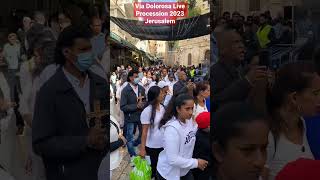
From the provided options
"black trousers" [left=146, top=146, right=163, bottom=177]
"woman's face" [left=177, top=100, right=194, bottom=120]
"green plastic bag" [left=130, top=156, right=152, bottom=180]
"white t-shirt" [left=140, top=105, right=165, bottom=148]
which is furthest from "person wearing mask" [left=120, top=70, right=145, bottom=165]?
"woman's face" [left=177, top=100, right=194, bottom=120]

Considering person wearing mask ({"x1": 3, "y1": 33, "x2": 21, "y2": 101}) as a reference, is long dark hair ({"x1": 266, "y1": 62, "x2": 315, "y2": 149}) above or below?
below

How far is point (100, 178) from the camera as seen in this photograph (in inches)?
90.0

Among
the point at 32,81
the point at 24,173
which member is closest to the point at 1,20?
the point at 32,81

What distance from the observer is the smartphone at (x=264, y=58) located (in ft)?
6.99

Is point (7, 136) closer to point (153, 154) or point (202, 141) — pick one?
point (202, 141)

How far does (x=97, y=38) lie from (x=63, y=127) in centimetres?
44

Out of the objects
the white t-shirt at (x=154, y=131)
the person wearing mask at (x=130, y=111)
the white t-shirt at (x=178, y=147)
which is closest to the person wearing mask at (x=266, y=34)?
the white t-shirt at (x=178, y=147)

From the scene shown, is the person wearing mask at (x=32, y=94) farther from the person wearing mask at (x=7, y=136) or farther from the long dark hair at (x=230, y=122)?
the long dark hair at (x=230, y=122)

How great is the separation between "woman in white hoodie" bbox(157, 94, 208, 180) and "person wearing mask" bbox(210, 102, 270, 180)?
128cm

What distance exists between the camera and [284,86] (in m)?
2.10

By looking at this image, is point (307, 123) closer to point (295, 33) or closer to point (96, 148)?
point (295, 33)

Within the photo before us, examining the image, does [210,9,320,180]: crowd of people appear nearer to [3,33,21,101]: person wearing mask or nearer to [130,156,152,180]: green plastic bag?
[3,33,21,101]: person wearing mask

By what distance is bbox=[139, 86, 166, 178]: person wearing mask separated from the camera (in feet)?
14.4

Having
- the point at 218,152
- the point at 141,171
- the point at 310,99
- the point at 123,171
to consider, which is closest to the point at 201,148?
the point at 141,171
